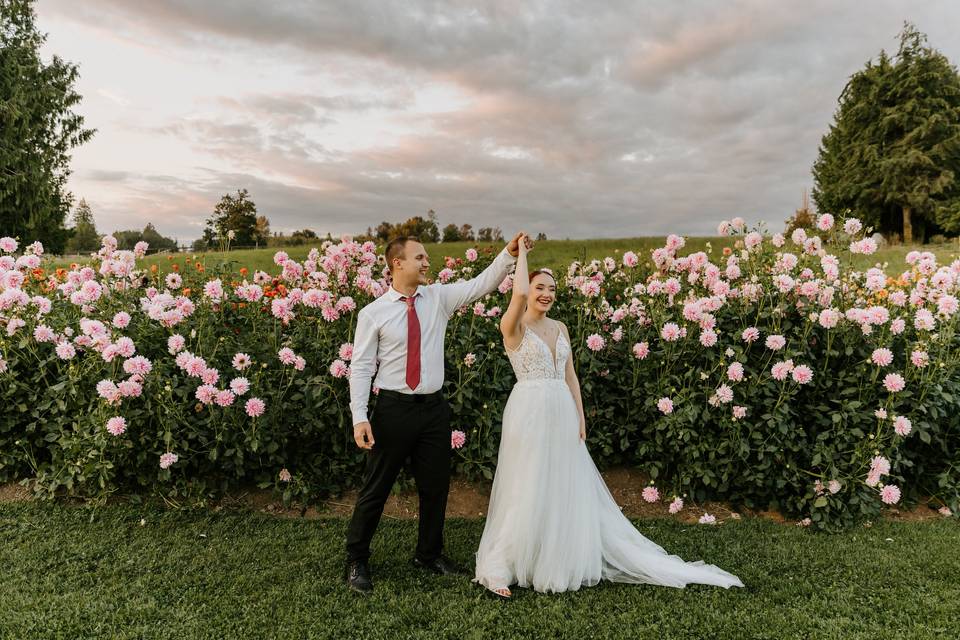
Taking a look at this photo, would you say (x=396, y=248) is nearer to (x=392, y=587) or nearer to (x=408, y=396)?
(x=408, y=396)

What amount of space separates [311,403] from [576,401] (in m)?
2.09

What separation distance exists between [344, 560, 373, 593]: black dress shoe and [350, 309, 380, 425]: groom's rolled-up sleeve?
3.22ft

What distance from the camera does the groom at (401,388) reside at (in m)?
3.54

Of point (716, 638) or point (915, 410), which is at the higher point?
point (915, 410)

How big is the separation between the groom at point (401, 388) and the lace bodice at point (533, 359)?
1.45 ft

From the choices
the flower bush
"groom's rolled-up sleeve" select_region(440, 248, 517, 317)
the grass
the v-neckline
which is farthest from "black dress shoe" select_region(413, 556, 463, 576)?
"groom's rolled-up sleeve" select_region(440, 248, 517, 317)

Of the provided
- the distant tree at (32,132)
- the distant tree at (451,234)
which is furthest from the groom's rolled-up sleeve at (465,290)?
the distant tree at (32,132)

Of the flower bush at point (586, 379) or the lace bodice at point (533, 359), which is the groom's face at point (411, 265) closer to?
the lace bodice at point (533, 359)

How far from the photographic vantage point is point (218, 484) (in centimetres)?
500

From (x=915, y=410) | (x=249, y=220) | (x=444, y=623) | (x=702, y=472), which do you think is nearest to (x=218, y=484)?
(x=444, y=623)

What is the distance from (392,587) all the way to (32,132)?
31717 millimetres

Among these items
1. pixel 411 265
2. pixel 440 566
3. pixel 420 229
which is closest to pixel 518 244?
pixel 411 265

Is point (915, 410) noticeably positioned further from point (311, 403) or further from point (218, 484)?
point (218, 484)

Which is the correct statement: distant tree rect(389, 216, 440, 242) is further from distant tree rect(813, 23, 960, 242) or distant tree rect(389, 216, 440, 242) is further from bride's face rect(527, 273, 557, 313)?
distant tree rect(813, 23, 960, 242)
